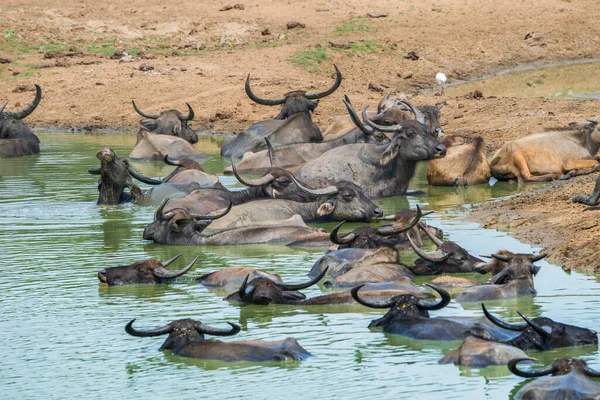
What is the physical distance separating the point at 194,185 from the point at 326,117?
29.0ft

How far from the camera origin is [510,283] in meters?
9.95

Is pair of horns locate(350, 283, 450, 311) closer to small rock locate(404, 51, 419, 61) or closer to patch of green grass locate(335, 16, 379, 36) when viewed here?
small rock locate(404, 51, 419, 61)

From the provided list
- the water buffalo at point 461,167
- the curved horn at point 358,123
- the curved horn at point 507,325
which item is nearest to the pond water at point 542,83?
the water buffalo at point 461,167

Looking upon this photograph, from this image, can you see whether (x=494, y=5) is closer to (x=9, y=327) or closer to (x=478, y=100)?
(x=478, y=100)

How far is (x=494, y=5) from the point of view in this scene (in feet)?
116

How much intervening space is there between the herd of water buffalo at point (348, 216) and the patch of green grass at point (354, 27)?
10.4 meters

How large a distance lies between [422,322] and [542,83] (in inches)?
828

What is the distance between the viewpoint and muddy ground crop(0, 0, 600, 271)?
2495cm

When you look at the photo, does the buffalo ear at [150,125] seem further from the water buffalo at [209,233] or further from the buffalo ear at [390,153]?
the water buffalo at [209,233]

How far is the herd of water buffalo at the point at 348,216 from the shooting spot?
8.37 metres

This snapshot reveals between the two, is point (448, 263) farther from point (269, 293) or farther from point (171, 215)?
point (171, 215)

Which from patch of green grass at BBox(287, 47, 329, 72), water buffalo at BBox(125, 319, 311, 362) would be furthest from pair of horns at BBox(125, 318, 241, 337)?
patch of green grass at BBox(287, 47, 329, 72)

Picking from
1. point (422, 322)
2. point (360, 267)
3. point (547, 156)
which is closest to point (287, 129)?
point (547, 156)

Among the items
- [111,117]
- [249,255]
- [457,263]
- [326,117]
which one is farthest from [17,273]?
[111,117]
